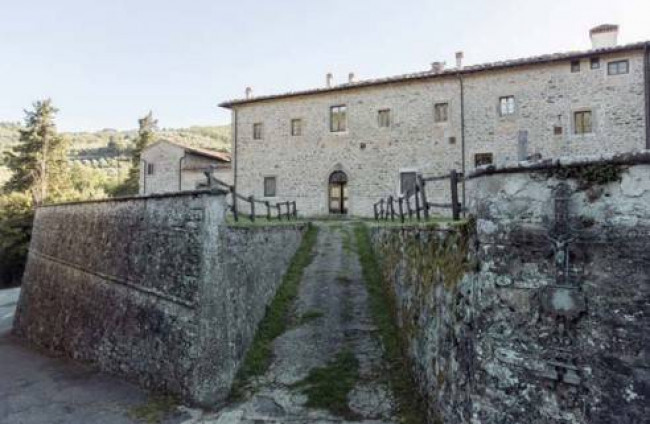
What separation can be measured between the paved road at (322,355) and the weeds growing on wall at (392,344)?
16cm

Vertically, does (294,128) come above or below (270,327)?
above

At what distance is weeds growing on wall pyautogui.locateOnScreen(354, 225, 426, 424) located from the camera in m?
6.69

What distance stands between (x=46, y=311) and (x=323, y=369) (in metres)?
11.6

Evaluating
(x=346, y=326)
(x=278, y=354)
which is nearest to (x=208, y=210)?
(x=278, y=354)

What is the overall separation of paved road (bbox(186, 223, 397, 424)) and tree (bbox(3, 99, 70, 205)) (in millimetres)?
31923

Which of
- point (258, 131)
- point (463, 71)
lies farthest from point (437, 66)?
point (258, 131)

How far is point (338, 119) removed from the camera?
23891 millimetres

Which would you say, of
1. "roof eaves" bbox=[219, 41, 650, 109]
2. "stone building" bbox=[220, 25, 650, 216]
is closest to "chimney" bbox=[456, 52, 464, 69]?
"stone building" bbox=[220, 25, 650, 216]

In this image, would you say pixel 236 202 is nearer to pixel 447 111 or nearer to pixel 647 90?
pixel 447 111

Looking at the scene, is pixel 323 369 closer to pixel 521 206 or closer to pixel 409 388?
pixel 409 388

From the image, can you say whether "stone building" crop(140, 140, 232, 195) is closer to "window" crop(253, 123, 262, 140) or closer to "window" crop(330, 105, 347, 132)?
"window" crop(253, 123, 262, 140)

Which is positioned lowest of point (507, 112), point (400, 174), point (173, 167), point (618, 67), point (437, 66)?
point (400, 174)

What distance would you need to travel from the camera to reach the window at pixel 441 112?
70.7ft

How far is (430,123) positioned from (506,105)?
3620 millimetres
